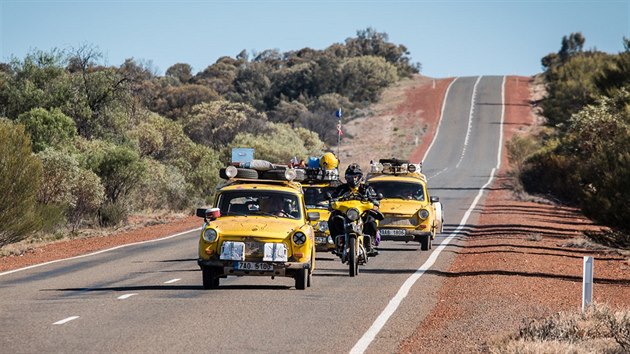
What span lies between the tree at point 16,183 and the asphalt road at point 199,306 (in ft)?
9.84

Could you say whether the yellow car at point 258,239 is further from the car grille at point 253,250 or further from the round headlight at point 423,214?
the round headlight at point 423,214

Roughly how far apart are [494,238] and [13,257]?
14394 millimetres

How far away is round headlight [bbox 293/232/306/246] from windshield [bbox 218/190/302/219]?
1.23 m

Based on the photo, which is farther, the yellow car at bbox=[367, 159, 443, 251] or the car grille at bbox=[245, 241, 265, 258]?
the yellow car at bbox=[367, 159, 443, 251]

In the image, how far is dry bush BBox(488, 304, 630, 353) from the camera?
1127 cm

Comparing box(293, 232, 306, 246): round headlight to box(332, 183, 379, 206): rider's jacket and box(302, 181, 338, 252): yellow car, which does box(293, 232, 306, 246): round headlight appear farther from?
box(302, 181, 338, 252): yellow car

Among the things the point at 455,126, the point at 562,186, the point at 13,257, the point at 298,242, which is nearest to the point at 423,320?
the point at 298,242

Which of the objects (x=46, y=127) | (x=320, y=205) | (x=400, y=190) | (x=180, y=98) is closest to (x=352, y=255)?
(x=320, y=205)

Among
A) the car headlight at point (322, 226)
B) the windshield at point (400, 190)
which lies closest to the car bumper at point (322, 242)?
the car headlight at point (322, 226)

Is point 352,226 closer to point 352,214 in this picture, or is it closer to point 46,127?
point 352,214

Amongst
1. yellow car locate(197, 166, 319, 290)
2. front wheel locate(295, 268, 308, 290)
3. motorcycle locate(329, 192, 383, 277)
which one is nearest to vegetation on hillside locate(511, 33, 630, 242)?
motorcycle locate(329, 192, 383, 277)

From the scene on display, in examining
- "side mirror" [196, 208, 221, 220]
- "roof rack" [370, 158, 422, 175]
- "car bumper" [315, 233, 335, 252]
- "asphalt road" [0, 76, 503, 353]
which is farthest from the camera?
"roof rack" [370, 158, 422, 175]

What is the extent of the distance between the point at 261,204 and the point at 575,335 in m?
8.04

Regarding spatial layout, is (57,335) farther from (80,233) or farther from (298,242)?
(80,233)
